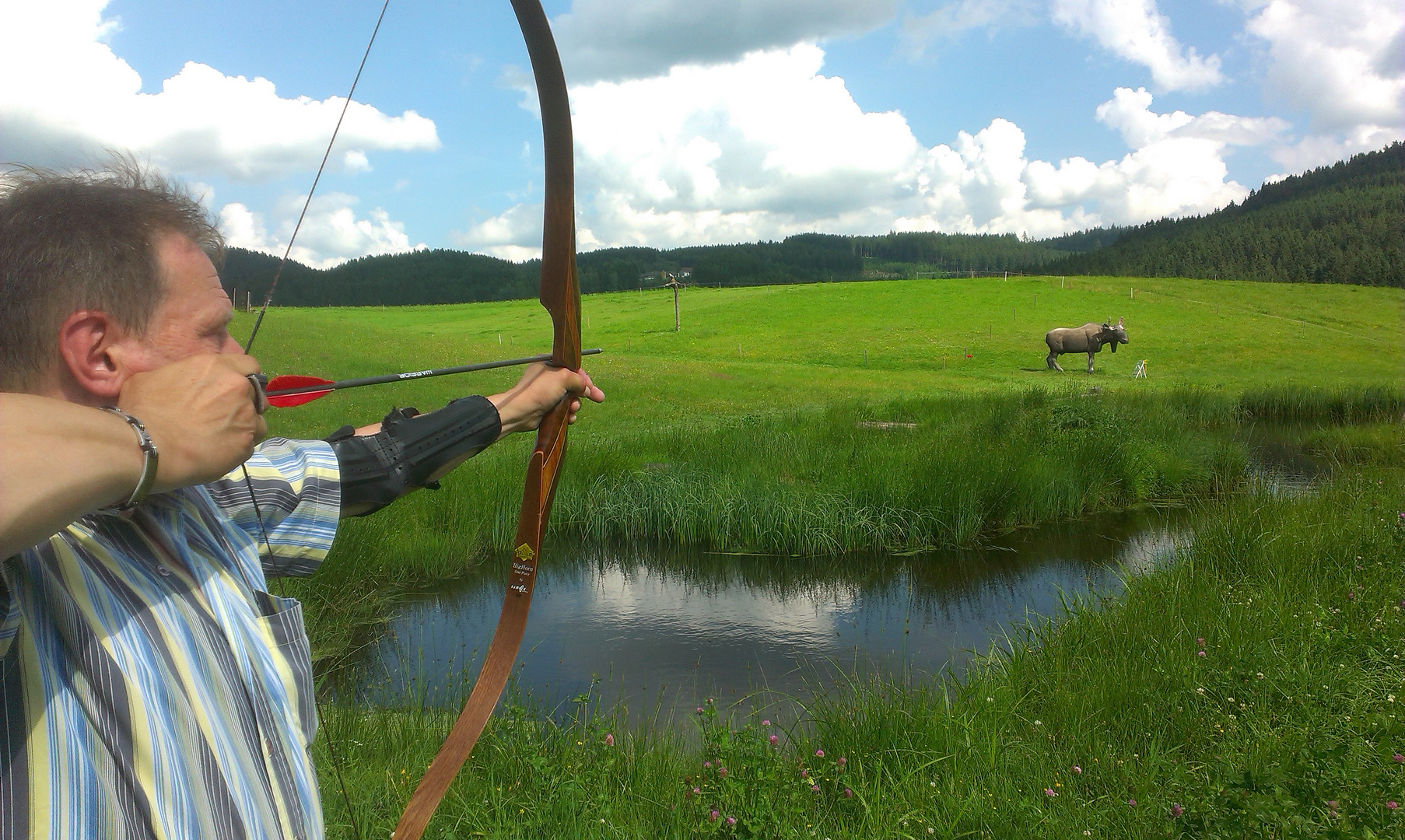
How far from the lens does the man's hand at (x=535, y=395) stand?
2.09 metres

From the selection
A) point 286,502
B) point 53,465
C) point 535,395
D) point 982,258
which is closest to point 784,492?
point 535,395

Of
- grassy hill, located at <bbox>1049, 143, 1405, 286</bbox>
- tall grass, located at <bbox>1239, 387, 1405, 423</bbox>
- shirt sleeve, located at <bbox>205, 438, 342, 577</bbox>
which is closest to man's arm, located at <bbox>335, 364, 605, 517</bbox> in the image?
shirt sleeve, located at <bbox>205, 438, 342, 577</bbox>

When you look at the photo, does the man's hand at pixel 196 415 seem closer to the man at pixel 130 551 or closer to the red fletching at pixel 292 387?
the man at pixel 130 551

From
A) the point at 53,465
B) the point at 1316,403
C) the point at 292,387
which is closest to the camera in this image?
the point at 53,465

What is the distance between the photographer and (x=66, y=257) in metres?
0.94

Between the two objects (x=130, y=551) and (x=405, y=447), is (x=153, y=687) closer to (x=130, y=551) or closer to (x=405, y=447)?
(x=130, y=551)

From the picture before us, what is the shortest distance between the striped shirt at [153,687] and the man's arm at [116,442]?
5.8 inches

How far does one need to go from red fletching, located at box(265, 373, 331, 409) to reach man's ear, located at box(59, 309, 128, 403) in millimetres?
298

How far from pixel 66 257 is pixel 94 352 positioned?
0.11 metres

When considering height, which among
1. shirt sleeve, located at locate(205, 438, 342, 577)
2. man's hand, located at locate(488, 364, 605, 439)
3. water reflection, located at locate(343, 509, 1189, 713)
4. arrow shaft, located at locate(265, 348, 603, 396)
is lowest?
water reflection, located at locate(343, 509, 1189, 713)

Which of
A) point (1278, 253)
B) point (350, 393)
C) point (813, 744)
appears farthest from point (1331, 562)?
point (1278, 253)

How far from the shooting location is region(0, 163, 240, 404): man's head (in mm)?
917

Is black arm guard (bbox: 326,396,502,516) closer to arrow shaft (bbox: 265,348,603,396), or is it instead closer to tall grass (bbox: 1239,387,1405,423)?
arrow shaft (bbox: 265,348,603,396)

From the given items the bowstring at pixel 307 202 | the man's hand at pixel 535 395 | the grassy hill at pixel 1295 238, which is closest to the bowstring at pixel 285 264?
the bowstring at pixel 307 202
